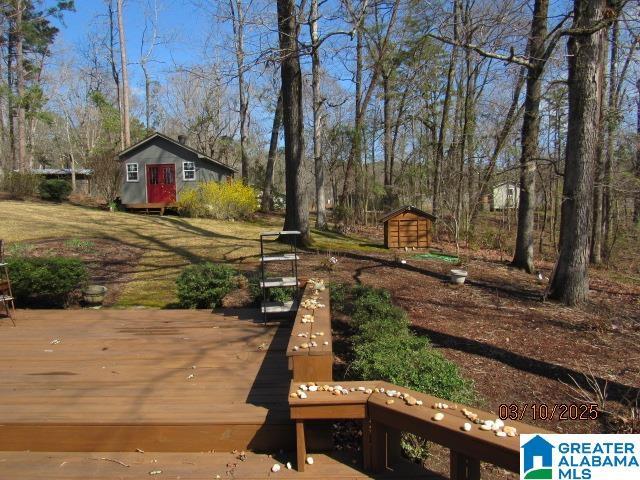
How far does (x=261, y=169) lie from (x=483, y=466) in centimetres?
2797

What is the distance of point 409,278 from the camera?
306 inches

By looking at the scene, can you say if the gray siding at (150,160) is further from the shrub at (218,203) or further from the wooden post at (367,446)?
the wooden post at (367,446)

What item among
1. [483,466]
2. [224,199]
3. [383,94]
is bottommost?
[483,466]

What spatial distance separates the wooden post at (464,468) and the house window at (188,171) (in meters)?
20.9

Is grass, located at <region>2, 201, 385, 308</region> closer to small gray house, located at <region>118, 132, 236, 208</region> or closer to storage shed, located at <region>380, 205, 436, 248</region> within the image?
storage shed, located at <region>380, 205, 436, 248</region>

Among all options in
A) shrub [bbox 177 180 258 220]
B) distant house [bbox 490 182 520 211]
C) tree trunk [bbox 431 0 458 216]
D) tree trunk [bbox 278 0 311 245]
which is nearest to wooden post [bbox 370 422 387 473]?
tree trunk [bbox 278 0 311 245]

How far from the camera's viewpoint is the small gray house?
2153cm

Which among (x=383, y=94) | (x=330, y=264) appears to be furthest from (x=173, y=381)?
(x=383, y=94)

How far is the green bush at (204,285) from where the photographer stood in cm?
597

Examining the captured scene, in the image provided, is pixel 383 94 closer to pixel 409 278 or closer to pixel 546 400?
pixel 409 278

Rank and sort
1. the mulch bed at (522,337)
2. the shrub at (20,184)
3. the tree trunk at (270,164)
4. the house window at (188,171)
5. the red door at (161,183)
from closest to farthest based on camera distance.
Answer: the mulch bed at (522,337)
the shrub at (20,184)
the red door at (161,183)
the house window at (188,171)
the tree trunk at (270,164)

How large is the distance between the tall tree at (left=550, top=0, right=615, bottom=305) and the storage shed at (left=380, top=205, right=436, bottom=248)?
570cm

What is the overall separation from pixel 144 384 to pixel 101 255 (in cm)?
681

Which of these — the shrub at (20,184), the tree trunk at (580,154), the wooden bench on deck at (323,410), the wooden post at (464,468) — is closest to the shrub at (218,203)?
the shrub at (20,184)
